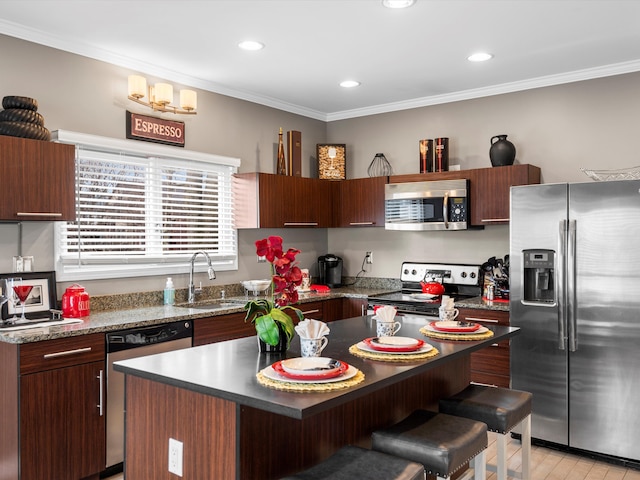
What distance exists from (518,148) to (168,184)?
2875 mm

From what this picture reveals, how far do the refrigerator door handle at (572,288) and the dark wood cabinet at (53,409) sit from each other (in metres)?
2.90

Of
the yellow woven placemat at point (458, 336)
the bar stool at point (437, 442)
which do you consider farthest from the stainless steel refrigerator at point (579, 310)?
the bar stool at point (437, 442)

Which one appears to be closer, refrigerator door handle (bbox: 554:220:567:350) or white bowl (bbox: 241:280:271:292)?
refrigerator door handle (bbox: 554:220:567:350)

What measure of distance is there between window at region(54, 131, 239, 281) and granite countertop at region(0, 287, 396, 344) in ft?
1.09

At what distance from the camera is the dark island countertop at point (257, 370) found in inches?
65.2

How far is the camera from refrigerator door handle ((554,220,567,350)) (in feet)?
11.8

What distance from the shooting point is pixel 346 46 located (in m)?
3.72

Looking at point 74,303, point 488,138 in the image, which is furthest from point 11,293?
point 488,138

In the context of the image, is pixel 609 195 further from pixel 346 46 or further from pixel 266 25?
pixel 266 25

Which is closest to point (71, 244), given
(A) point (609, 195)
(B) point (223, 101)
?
(B) point (223, 101)

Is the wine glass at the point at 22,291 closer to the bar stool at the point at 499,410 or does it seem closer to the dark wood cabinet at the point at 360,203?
the bar stool at the point at 499,410

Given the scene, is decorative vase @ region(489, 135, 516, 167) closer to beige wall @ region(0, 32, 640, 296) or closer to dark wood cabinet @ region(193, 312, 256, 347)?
beige wall @ region(0, 32, 640, 296)

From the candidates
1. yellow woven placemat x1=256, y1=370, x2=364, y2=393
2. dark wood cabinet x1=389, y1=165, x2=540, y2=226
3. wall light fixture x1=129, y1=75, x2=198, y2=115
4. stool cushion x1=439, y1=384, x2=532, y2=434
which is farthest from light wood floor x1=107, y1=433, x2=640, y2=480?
wall light fixture x1=129, y1=75, x2=198, y2=115

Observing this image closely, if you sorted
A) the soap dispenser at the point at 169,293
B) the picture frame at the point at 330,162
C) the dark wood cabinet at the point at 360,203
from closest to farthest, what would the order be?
the soap dispenser at the point at 169,293
the dark wood cabinet at the point at 360,203
the picture frame at the point at 330,162
